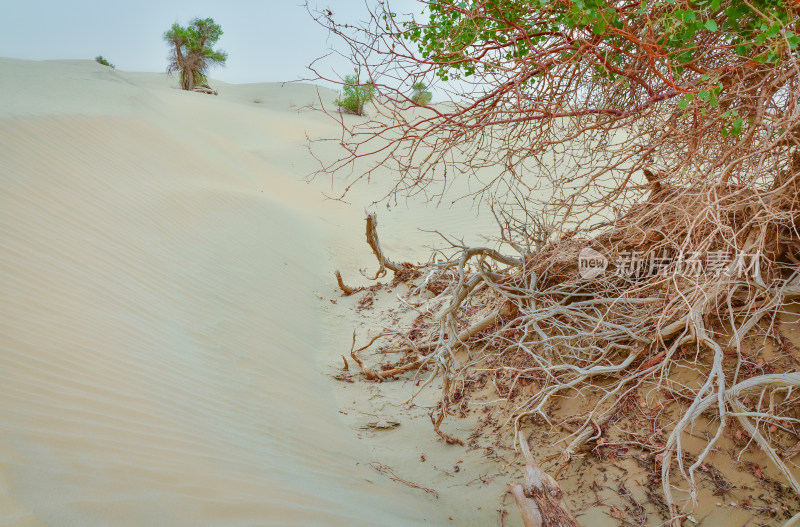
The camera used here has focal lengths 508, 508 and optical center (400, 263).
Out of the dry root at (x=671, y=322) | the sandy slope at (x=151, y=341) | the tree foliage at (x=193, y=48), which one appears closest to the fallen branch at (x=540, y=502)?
the dry root at (x=671, y=322)

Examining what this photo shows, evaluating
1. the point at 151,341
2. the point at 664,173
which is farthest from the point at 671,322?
the point at 151,341

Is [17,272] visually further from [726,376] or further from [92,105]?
[92,105]

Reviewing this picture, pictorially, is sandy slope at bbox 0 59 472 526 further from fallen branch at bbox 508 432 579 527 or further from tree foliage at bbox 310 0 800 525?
tree foliage at bbox 310 0 800 525

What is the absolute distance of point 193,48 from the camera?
2755cm

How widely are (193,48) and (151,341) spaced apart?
27688mm

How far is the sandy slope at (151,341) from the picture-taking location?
98.5 inches

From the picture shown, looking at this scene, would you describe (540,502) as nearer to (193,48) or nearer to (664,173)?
(664,173)

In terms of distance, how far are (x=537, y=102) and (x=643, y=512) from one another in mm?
2642

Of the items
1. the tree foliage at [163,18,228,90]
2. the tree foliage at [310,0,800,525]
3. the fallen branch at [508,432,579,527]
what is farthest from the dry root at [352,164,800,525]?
the tree foliage at [163,18,228,90]

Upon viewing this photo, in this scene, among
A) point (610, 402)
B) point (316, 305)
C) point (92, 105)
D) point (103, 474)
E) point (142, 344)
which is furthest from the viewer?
point (92, 105)

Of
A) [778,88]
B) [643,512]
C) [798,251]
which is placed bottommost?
[643,512]

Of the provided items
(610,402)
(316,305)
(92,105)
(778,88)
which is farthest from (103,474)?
(92,105)

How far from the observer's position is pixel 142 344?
14.1ft

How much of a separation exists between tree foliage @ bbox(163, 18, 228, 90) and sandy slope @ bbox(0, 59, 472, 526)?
58.1 feet
